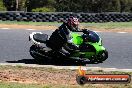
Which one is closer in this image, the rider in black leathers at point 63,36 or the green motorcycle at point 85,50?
the rider in black leathers at point 63,36

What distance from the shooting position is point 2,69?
11109 millimetres

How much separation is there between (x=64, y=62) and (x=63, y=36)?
0.84 metres

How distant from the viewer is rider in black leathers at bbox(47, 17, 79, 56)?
478 inches

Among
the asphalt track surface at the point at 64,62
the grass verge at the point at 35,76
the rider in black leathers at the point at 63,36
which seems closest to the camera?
the grass verge at the point at 35,76

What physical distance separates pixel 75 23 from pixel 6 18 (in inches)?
565

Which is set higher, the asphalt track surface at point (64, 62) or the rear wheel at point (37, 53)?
the rear wheel at point (37, 53)

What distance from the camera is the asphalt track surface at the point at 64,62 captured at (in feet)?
41.3

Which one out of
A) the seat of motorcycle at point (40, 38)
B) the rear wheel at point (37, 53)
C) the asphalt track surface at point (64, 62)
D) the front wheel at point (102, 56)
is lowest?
the asphalt track surface at point (64, 62)

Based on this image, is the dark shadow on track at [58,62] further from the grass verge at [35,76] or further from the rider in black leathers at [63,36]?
the grass verge at [35,76]

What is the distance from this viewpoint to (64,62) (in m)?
12.7

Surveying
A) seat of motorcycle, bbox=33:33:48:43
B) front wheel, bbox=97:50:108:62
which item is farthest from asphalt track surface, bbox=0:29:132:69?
seat of motorcycle, bbox=33:33:48:43

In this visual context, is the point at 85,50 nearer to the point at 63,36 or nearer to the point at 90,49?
the point at 90,49

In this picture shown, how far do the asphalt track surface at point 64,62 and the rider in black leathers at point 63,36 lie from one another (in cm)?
44

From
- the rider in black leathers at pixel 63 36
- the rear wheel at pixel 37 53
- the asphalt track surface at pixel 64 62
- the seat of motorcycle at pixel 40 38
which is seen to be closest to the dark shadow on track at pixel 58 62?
the asphalt track surface at pixel 64 62
